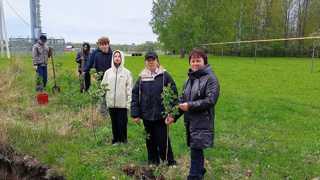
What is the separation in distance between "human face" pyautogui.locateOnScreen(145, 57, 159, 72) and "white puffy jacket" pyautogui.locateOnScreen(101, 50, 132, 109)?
3.28 ft

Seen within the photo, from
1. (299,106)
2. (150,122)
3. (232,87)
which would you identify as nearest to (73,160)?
(150,122)

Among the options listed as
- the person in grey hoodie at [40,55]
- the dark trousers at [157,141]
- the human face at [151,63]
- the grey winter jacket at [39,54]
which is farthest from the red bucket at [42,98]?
the human face at [151,63]

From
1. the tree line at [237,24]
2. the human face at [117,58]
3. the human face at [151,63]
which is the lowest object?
the human face at [151,63]

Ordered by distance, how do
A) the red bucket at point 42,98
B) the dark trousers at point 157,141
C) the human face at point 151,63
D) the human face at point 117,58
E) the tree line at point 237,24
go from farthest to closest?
the tree line at point 237,24 < the red bucket at point 42,98 < the human face at point 117,58 < the dark trousers at point 157,141 < the human face at point 151,63

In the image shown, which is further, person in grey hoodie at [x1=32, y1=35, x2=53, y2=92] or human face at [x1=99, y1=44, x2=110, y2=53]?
person in grey hoodie at [x1=32, y1=35, x2=53, y2=92]

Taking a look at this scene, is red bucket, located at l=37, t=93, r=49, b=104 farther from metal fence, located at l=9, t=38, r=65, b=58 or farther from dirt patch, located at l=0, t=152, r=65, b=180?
metal fence, located at l=9, t=38, r=65, b=58

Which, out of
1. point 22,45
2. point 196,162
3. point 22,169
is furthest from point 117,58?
point 22,45

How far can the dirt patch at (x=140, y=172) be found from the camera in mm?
3732

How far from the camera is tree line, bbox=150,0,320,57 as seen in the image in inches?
1382

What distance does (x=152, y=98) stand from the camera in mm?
3676

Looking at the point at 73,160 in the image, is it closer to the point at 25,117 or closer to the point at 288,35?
the point at 25,117

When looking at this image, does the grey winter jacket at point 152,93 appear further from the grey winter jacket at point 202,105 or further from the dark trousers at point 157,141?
the grey winter jacket at point 202,105

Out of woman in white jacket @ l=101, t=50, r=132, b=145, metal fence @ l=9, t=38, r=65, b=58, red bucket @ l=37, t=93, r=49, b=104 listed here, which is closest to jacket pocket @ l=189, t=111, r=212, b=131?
woman in white jacket @ l=101, t=50, r=132, b=145

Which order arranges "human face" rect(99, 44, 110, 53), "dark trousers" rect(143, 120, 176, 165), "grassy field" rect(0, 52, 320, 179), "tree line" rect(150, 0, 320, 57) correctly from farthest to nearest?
"tree line" rect(150, 0, 320, 57)
"human face" rect(99, 44, 110, 53)
"grassy field" rect(0, 52, 320, 179)
"dark trousers" rect(143, 120, 176, 165)
